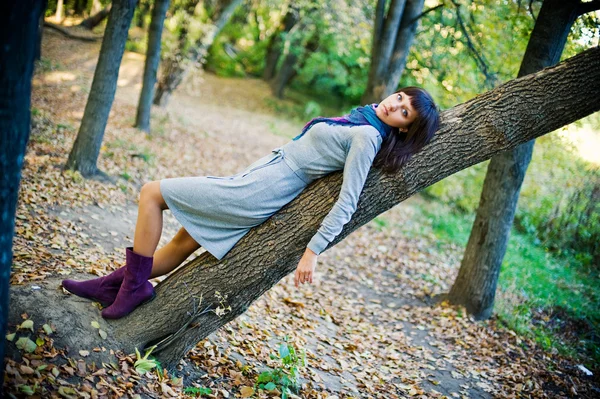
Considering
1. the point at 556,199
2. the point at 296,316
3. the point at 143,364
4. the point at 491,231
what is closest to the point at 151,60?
the point at 296,316

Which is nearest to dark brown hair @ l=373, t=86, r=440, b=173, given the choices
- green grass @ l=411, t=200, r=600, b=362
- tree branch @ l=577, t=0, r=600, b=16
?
tree branch @ l=577, t=0, r=600, b=16

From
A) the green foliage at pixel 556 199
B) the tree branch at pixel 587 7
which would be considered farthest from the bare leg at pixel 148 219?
the green foliage at pixel 556 199

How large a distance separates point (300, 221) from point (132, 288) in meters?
1.24

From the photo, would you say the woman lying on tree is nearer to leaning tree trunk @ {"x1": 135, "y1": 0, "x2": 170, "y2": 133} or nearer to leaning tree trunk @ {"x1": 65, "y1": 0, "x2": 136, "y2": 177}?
leaning tree trunk @ {"x1": 65, "y1": 0, "x2": 136, "y2": 177}

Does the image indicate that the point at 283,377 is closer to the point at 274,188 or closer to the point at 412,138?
the point at 274,188

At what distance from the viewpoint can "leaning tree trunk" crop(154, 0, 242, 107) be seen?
39.3ft

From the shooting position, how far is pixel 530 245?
11.5m

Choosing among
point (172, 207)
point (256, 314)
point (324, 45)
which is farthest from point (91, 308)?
point (324, 45)

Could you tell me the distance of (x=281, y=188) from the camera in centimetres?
312

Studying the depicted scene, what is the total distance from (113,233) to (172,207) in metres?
2.72

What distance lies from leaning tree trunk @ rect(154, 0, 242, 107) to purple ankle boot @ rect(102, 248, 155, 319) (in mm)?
10001

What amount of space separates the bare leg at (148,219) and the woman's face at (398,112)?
1.59m

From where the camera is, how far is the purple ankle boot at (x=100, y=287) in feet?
10.7

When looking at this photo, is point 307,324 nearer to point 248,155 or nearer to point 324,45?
point 248,155
